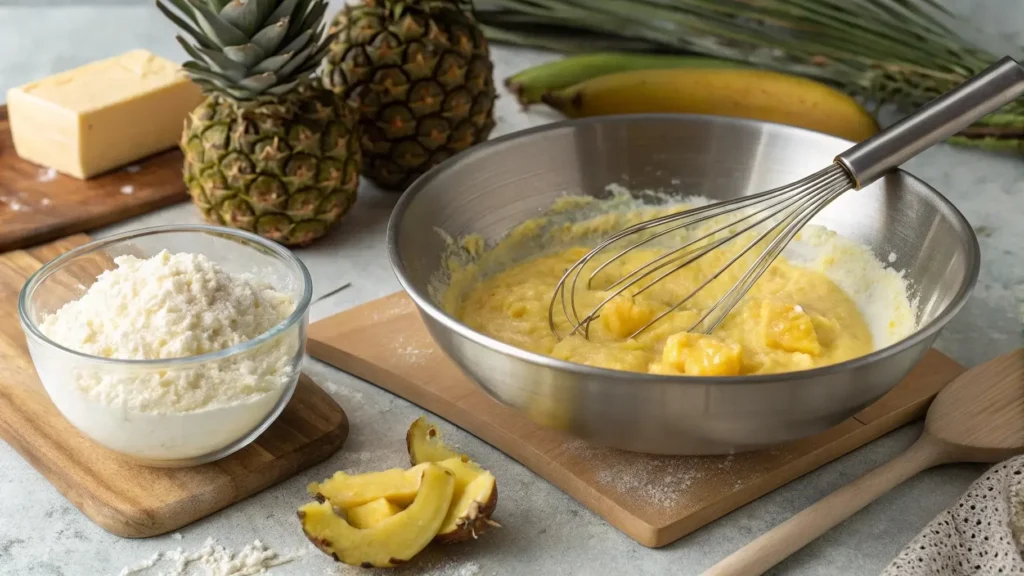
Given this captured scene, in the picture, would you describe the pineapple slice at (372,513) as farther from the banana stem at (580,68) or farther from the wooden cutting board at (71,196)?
the banana stem at (580,68)

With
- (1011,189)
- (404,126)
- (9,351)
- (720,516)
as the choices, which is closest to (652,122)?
(404,126)

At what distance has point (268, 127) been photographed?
5.39ft

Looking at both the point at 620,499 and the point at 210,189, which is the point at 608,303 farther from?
the point at 210,189

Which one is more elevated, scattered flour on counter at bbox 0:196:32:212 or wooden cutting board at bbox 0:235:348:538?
wooden cutting board at bbox 0:235:348:538

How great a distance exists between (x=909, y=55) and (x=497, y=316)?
1190 mm

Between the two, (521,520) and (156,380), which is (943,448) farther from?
(156,380)

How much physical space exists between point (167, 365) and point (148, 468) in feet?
0.58

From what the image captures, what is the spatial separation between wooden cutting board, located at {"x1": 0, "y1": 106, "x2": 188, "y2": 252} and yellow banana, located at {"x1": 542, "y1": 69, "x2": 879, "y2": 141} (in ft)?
2.45

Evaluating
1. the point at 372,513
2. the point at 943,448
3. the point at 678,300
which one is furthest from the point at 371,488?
the point at 943,448

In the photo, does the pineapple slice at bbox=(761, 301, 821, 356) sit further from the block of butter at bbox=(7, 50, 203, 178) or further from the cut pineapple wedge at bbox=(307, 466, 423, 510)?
the block of butter at bbox=(7, 50, 203, 178)

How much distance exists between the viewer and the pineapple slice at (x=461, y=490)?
1.09 metres

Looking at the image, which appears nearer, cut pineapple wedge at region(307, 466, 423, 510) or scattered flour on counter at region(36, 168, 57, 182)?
cut pineapple wedge at region(307, 466, 423, 510)

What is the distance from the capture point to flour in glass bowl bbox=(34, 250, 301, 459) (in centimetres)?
114

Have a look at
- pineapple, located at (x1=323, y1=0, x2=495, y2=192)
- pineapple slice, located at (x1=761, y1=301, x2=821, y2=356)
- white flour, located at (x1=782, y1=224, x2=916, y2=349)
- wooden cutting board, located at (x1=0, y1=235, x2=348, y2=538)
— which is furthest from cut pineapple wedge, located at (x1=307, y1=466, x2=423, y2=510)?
pineapple, located at (x1=323, y1=0, x2=495, y2=192)
